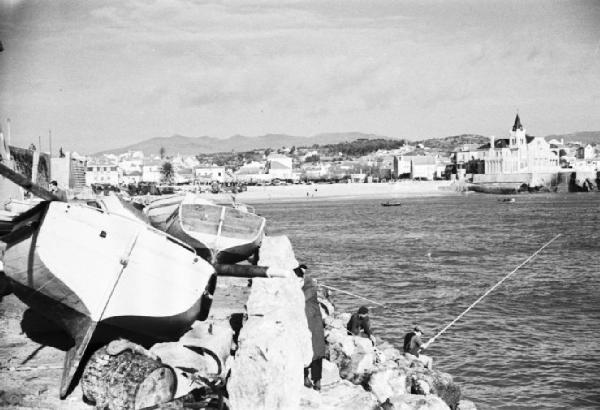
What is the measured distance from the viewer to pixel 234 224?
15.3 m

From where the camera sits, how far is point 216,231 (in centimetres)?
1512

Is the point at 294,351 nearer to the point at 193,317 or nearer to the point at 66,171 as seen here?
the point at 193,317

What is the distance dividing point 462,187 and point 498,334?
379 ft

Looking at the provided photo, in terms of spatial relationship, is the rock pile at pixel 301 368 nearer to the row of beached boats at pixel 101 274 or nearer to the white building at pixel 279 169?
the row of beached boats at pixel 101 274

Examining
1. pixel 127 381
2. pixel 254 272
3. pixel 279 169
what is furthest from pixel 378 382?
pixel 279 169

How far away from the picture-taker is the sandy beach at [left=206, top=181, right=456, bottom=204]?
108 metres

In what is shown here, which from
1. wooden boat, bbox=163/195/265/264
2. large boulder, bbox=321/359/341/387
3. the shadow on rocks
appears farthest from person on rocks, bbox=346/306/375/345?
the shadow on rocks

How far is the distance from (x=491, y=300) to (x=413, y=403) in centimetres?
1190

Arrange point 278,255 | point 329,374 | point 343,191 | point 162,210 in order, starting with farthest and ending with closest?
1. point 343,191
2. point 162,210
3. point 278,255
4. point 329,374

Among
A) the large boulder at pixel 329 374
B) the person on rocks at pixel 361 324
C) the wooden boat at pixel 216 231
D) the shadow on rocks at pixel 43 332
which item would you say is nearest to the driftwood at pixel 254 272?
the large boulder at pixel 329 374

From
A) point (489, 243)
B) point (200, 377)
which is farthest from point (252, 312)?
point (489, 243)

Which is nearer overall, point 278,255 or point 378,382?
point 378,382

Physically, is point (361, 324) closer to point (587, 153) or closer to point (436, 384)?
point (436, 384)

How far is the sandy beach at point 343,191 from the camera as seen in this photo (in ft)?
355
